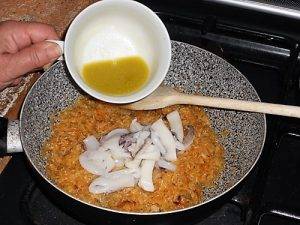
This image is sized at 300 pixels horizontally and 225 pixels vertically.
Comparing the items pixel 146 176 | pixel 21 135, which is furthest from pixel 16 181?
pixel 146 176

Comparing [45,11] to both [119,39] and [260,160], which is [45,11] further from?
[260,160]

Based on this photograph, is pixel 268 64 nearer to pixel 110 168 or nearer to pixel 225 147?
pixel 225 147

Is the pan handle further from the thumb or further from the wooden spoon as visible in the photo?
the wooden spoon

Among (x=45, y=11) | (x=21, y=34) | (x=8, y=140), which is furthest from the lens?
(x=45, y=11)

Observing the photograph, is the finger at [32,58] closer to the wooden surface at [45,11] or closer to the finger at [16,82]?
the finger at [16,82]

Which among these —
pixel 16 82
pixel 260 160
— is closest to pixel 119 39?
pixel 16 82
